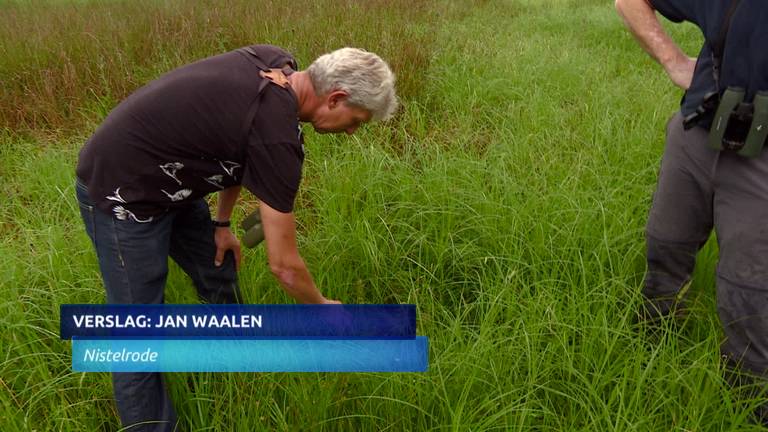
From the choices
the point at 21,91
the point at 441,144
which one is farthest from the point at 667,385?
the point at 21,91

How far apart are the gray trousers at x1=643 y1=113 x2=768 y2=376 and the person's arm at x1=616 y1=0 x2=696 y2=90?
0.15 meters

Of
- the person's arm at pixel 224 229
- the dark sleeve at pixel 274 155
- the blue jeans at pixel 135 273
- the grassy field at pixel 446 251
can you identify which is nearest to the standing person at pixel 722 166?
the grassy field at pixel 446 251

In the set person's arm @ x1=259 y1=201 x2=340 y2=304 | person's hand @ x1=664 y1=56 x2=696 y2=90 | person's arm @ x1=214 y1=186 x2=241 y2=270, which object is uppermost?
person's hand @ x1=664 y1=56 x2=696 y2=90

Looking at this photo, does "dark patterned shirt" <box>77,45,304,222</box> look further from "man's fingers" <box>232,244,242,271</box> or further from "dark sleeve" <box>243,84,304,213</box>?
"man's fingers" <box>232,244,242,271</box>

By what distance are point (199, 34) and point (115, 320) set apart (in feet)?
14.0

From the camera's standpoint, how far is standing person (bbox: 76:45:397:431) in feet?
4.49

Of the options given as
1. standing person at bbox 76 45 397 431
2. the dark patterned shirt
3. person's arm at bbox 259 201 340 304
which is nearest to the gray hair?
standing person at bbox 76 45 397 431

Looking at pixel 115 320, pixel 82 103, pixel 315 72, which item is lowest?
pixel 82 103

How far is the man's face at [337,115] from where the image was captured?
1465mm

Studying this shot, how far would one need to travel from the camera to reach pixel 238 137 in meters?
1.38

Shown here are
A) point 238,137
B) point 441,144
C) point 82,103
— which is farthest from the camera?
point 82,103

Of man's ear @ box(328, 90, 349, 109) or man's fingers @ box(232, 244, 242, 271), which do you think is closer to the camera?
man's ear @ box(328, 90, 349, 109)

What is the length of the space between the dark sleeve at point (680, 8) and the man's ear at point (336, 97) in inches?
43.0

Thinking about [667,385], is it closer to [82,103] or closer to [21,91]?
[82,103]
